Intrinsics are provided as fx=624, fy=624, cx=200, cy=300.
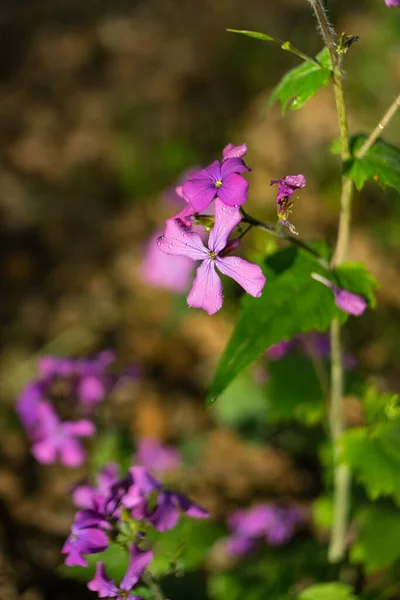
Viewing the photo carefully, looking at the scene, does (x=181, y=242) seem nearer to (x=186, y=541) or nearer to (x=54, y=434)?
(x=186, y=541)

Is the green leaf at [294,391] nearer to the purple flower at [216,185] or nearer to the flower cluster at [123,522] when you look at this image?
the flower cluster at [123,522]

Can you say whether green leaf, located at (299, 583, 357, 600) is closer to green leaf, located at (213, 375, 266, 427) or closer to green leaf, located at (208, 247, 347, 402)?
green leaf, located at (208, 247, 347, 402)

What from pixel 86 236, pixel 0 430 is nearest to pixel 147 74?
pixel 86 236

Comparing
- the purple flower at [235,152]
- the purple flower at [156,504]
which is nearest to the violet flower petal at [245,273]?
the purple flower at [235,152]

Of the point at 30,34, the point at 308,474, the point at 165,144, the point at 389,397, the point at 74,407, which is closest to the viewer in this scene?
the point at 389,397

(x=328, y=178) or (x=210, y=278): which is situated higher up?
(x=210, y=278)

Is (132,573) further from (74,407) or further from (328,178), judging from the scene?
(328,178)
